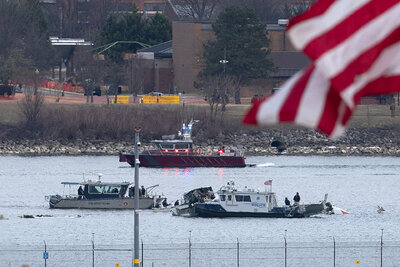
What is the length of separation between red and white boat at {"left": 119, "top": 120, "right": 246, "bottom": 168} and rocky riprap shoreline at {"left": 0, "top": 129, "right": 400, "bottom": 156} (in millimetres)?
15665

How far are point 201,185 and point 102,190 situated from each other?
19156mm

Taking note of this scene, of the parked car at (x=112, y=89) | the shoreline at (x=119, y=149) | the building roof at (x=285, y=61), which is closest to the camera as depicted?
the shoreline at (x=119, y=149)

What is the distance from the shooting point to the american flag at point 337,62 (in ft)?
29.3

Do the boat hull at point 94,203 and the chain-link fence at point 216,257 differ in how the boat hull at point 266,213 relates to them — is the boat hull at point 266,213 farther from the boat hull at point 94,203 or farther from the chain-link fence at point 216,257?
the chain-link fence at point 216,257

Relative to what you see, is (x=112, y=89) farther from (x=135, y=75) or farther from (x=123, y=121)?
(x=123, y=121)

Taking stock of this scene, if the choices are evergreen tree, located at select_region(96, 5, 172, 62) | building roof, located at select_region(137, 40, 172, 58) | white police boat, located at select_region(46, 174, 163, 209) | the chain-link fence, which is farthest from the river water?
evergreen tree, located at select_region(96, 5, 172, 62)

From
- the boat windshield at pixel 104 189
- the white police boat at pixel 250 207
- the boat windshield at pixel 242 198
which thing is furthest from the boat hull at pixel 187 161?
the boat windshield at pixel 242 198

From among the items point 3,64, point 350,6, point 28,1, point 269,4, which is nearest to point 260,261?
point 350,6

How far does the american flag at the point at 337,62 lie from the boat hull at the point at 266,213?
2617 inches

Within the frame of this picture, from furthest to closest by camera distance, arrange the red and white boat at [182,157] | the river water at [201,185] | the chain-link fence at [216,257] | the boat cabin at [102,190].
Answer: the red and white boat at [182,157] → the boat cabin at [102,190] → the river water at [201,185] → the chain-link fence at [216,257]

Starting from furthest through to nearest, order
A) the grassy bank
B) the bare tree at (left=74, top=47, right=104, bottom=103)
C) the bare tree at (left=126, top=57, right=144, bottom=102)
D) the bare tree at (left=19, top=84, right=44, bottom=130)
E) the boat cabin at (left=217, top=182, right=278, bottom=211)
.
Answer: the bare tree at (left=74, top=47, right=104, bottom=103), the bare tree at (left=126, top=57, right=144, bottom=102), the grassy bank, the bare tree at (left=19, top=84, right=44, bottom=130), the boat cabin at (left=217, top=182, right=278, bottom=211)

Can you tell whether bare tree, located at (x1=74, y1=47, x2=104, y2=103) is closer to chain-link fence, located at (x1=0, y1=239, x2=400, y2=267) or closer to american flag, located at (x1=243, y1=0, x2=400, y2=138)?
chain-link fence, located at (x1=0, y1=239, x2=400, y2=267)

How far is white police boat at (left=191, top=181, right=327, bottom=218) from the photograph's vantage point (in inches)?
2950

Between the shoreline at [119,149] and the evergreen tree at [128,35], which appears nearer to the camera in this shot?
the shoreline at [119,149]
